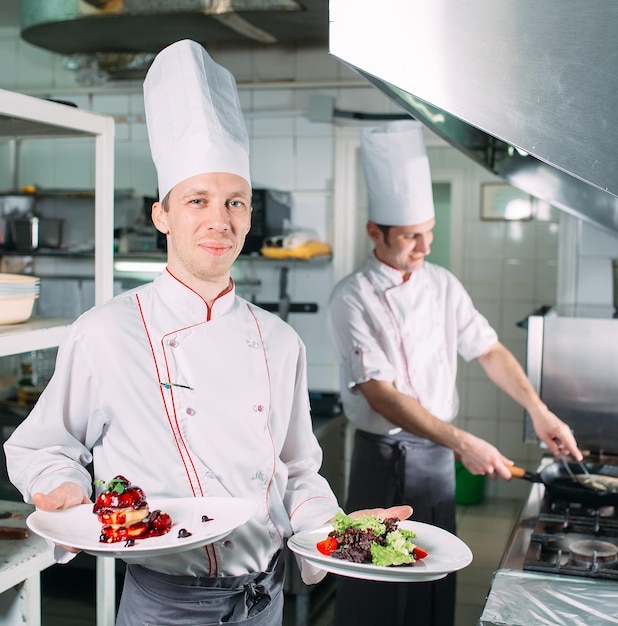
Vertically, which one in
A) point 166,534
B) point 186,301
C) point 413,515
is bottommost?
point 413,515

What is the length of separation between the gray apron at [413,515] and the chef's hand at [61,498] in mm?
1585

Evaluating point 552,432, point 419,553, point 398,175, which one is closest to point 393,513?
point 419,553

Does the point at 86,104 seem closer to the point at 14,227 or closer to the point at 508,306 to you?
the point at 14,227

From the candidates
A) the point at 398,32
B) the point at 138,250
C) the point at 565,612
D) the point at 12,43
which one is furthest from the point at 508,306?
the point at 398,32

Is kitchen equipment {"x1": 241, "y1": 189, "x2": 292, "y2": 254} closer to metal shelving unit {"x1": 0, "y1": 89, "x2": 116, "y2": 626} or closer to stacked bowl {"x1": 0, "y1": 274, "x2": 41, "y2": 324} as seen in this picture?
metal shelving unit {"x1": 0, "y1": 89, "x2": 116, "y2": 626}

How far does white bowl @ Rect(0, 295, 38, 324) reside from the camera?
6.96 feet

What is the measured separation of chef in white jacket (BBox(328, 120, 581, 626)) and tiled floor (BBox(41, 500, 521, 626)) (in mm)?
828

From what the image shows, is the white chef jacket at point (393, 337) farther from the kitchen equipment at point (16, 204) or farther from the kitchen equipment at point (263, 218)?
the kitchen equipment at point (16, 204)

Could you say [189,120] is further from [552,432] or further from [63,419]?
[552,432]

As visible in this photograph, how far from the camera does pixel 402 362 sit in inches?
120

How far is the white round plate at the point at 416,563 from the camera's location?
55.9 inches

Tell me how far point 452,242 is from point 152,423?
441cm

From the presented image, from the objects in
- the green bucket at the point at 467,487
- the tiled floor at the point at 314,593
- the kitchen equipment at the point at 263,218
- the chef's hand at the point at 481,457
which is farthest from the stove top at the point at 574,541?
the green bucket at the point at 467,487

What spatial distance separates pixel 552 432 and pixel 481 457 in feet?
1.38
